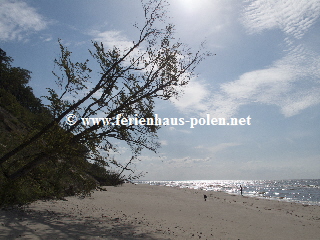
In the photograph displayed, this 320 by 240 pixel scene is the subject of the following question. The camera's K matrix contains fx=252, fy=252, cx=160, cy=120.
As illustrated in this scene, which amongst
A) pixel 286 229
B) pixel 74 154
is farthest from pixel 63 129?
pixel 286 229

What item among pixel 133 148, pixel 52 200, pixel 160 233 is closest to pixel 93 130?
pixel 133 148

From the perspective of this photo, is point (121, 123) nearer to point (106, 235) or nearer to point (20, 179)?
point (106, 235)

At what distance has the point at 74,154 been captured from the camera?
9.05 meters

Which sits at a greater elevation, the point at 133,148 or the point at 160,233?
the point at 133,148

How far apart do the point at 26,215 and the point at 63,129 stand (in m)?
3.86

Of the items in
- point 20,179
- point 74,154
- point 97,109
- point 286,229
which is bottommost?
point 286,229

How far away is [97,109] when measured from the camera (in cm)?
988

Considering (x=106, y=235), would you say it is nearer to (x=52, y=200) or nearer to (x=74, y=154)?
(x=74, y=154)

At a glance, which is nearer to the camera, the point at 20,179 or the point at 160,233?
the point at 160,233

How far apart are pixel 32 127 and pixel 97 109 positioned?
2850 mm

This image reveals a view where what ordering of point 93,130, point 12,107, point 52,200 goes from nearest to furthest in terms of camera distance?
point 93,130 → point 52,200 → point 12,107

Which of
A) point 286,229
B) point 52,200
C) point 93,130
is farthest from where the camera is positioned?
point 52,200

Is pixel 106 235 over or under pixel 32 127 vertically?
under

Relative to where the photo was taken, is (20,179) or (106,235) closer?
(106,235)
